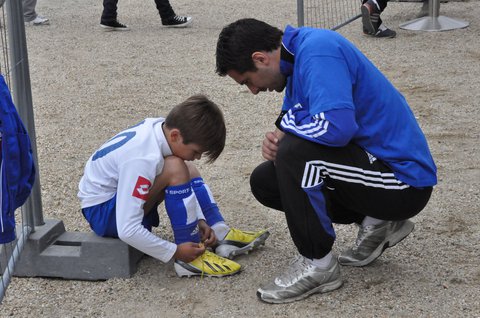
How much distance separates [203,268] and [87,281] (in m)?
0.49

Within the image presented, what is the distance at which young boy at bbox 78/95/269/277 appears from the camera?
10.8ft

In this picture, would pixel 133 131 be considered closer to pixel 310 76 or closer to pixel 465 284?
pixel 310 76

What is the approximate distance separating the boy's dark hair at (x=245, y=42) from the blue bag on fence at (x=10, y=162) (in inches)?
30.5

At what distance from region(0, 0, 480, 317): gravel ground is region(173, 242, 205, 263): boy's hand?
3.7 inches

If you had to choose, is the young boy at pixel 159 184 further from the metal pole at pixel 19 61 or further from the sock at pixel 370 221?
the sock at pixel 370 221

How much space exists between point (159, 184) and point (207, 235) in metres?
0.42

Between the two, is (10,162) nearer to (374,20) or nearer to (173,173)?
(173,173)

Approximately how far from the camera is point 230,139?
17.2 ft

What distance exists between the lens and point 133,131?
3.47m

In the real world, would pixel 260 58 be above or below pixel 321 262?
above

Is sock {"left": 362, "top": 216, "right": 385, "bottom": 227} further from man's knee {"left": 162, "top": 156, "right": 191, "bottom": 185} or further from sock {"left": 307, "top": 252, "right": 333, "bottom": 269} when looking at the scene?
man's knee {"left": 162, "top": 156, "right": 191, "bottom": 185}

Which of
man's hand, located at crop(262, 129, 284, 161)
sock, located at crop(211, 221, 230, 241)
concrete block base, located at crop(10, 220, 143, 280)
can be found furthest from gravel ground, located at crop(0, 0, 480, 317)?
man's hand, located at crop(262, 129, 284, 161)

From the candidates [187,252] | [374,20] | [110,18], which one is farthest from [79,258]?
[110,18]

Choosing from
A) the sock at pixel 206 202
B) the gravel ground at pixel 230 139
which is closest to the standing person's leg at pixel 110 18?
the gravel ground at pixel 230 139
